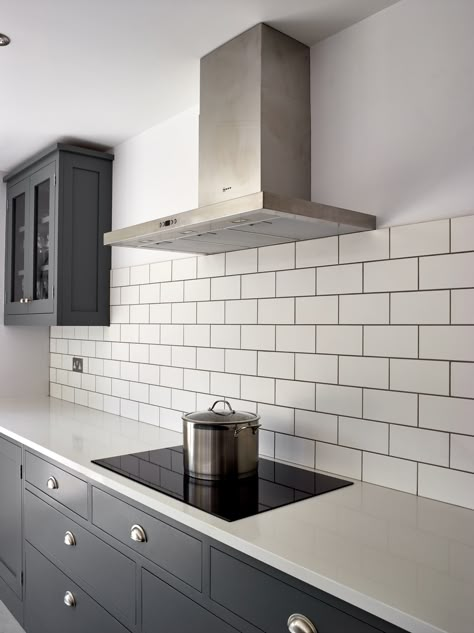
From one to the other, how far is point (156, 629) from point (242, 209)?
4.04 ft

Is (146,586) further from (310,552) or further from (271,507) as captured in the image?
(310,552)

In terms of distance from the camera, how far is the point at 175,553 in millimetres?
1566

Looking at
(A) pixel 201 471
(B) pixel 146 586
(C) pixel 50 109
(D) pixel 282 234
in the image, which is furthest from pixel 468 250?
(C) pixel 50 109

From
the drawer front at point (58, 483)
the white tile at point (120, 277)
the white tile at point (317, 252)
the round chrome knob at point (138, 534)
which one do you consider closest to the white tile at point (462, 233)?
the white tile at point (317, 252)

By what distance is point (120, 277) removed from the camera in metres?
3.13

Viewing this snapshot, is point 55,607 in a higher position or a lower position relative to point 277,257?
lower

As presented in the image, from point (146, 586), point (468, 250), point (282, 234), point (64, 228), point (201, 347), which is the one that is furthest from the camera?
point (64, 228)

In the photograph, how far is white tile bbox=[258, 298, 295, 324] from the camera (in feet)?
6.85

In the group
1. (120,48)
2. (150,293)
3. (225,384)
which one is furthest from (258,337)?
(120,48)

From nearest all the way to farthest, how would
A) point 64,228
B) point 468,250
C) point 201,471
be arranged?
point 468,250 → point 201,471 → point 64,228

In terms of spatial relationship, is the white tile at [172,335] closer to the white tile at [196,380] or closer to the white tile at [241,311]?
the white tile at [196,380]

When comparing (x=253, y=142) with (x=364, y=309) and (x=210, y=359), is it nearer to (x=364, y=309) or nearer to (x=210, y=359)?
(x=364, y=309)

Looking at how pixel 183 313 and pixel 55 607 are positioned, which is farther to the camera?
pixel 183 313

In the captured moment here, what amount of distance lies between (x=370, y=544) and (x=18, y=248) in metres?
2.91
